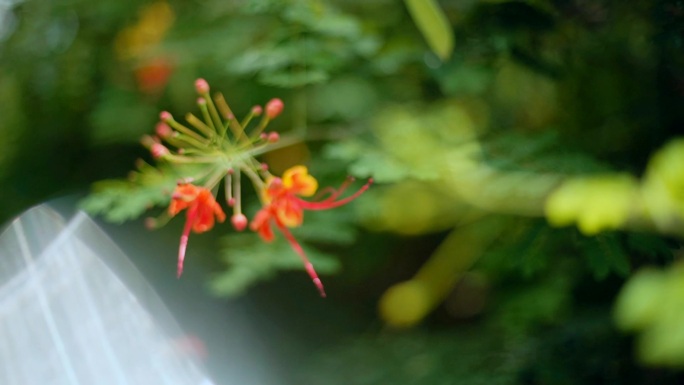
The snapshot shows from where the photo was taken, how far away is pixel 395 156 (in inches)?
44.0

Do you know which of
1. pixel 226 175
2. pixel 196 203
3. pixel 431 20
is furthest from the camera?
pixel 226 175

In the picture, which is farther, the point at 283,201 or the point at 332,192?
the point at 332,192

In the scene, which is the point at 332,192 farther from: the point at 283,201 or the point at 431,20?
the point at 431,20

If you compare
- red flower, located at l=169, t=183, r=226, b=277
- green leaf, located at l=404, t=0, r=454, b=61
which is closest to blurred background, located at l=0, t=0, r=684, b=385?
green leaf, located at l=404, t=0, r=454, b=61

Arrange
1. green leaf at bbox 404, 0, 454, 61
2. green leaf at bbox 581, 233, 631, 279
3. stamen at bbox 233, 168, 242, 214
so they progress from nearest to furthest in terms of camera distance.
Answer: green leaf at bbox 404, 0, 454, 61 < green leaf at bbox 581, 233, 631, 279 < stamen at bbox 233, 168, 242, 214

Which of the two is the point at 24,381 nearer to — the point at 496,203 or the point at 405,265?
the point at 496,203

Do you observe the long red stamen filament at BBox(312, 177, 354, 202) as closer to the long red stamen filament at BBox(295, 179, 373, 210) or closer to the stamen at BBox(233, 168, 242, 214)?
the long red stamen filament at BBox(295, 179, 373, 210)

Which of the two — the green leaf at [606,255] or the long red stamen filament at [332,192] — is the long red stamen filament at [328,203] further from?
the green leaf at [606,255]

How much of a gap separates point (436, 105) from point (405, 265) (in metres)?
0.47

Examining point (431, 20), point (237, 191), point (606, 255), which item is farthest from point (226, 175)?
point (606, 255)

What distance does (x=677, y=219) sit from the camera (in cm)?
57

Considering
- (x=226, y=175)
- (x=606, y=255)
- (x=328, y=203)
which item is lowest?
(x=606, y=255)

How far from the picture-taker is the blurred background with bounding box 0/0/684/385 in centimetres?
112

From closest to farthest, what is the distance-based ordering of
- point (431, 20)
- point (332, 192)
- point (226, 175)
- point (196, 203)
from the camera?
point (431, 20)
point (196, 203)
point (226, 175)
point (332, 192)
